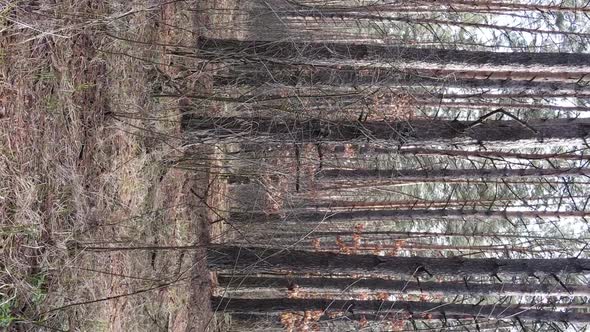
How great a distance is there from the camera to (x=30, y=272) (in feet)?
12.4

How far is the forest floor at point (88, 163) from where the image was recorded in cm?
Result: 367

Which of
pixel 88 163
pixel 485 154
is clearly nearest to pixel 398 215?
pixel 485 154

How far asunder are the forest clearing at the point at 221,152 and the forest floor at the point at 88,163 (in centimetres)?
2

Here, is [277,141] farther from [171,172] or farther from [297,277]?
[297,277]

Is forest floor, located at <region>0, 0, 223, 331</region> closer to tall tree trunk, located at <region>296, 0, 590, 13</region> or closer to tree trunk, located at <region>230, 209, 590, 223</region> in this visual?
tree trunk, located at <region>230, 209, 590, 223</region>

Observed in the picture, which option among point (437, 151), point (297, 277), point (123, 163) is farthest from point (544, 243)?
point (123, 163)

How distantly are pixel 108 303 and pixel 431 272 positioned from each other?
11.4 feet

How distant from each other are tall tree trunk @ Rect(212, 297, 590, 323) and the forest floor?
4.44 ft

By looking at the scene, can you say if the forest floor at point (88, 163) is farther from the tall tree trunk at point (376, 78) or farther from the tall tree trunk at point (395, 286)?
the tall tree trunk at point (395, 286)

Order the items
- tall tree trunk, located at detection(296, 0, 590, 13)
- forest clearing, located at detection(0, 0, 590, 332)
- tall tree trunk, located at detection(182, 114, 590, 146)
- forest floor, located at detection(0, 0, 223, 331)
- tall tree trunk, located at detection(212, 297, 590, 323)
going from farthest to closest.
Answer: tall tree trunk, located at detection(296, 0, 590, 13)
tall tree trunk, located at detection(212, 297, 590, 323)
tall tree trunk, located at detection(182, 114, 590, 146)
forest clearing, located at detection(0, 0, 590, 332)
forest floor, located at detection(0, 0, 223, 331)

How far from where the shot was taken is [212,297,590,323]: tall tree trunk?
6258mm

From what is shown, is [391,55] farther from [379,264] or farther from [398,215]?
[398,215]

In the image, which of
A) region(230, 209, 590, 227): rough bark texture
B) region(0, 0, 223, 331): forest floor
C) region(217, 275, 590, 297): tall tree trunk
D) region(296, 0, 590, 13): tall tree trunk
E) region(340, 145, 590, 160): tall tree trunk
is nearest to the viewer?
region(0, 0, 223, 331): forest floor

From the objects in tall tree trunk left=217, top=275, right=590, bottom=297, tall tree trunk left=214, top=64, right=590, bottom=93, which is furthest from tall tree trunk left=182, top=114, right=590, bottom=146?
tall tree trunk left=217, top=275, right=590, bottom=297
